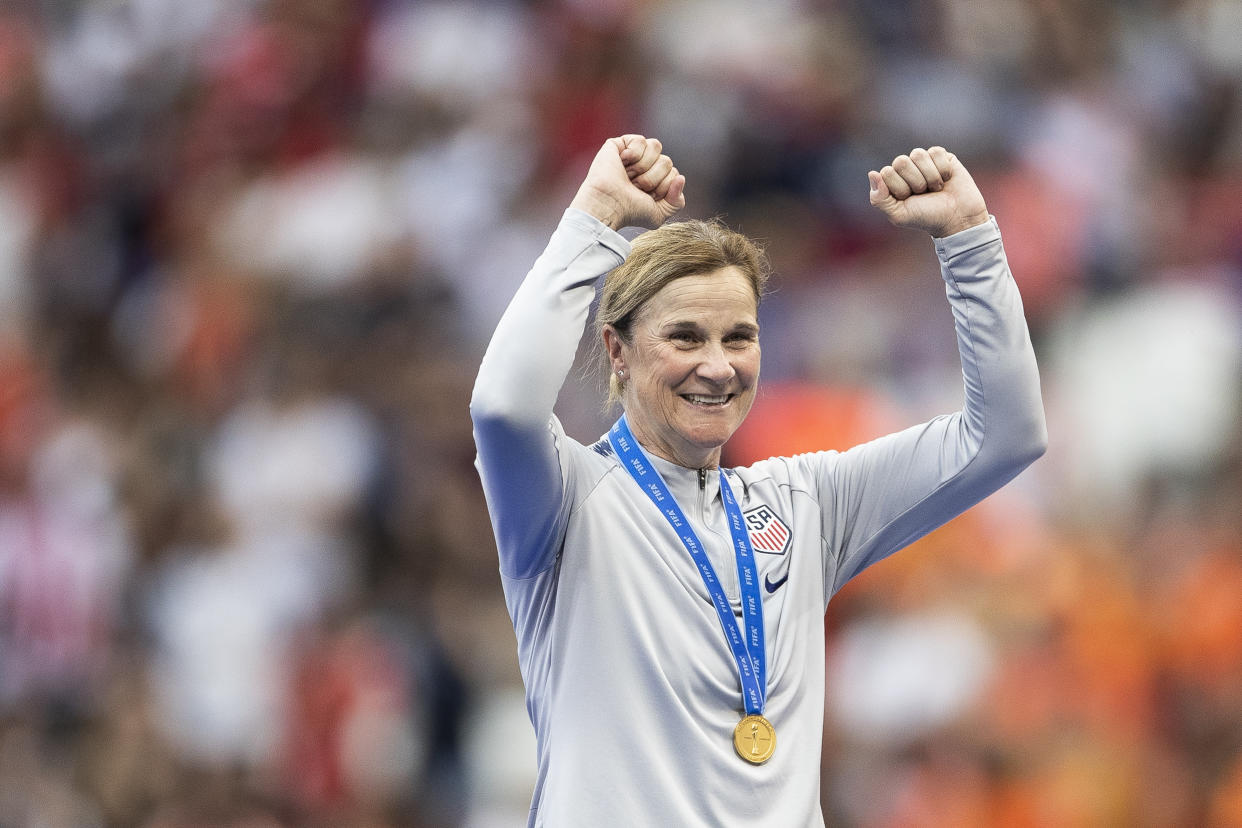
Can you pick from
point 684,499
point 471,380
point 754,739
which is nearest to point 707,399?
point 684,499

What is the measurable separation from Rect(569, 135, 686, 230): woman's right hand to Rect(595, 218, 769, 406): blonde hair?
0.25 feet

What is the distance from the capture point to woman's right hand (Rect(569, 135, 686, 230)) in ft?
7.82

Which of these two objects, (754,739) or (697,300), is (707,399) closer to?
(697,300)

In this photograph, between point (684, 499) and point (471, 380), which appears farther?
point (471, 380)

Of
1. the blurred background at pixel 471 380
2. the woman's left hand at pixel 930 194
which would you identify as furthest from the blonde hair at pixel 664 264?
the blurred background at pixel 471 380

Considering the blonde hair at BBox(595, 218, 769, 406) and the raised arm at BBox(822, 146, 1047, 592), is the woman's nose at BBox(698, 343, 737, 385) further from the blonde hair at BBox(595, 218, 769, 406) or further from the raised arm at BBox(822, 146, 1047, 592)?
the raised arm at BBox(822, 146, 1047, 592)

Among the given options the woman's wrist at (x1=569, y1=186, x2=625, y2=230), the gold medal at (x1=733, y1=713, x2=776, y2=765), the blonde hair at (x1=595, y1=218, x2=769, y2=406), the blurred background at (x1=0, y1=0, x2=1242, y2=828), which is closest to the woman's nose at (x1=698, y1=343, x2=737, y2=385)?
the blonde hair at (x1=595, y1=218, x2=769, y2=406)

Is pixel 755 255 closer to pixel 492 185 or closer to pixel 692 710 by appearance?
pixel 692 710

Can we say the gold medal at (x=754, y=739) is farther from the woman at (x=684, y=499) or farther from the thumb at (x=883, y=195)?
the thumb at (x=883, y=195)

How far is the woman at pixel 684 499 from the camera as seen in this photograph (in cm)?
226

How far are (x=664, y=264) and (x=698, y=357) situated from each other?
6.8 inches

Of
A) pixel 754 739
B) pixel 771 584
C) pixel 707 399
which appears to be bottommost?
pixel 754 739

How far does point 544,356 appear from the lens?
221 centimetres

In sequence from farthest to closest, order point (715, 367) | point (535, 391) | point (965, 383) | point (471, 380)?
point (471, 380)
point (965, 383)
point (715, 367)
point (535, 391)
